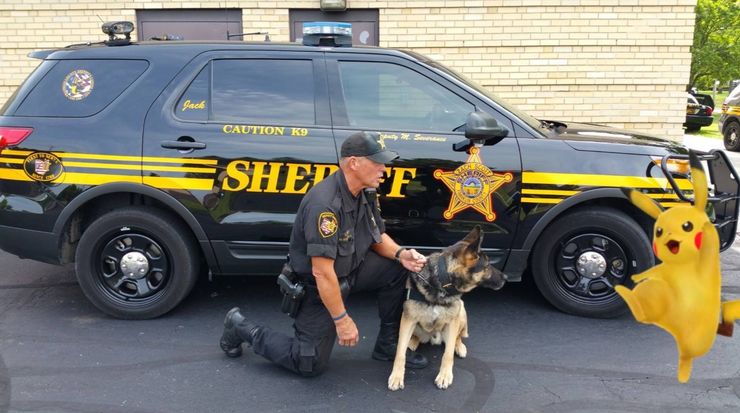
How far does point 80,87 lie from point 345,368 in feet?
8.10

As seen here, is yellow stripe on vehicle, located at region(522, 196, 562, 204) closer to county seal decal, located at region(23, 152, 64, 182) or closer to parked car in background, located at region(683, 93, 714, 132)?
county seal decal, located at region(23, 152, 64, 182)

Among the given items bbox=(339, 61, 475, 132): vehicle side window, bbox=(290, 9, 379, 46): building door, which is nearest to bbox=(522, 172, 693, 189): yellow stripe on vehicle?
bbox=(339, 61, 475, 132): vehicle side window

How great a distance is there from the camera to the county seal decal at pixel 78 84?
4.04m

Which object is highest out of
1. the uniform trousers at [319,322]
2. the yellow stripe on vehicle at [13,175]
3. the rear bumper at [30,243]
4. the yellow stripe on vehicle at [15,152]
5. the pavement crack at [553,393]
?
the yellow stripe on vehicle at [15,152]

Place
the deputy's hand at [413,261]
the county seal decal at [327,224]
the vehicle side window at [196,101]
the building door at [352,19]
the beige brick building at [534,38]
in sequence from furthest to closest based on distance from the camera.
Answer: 1. the building door at [352,19]
2. the beige brick building at [534,38]
3. the vehicle side window at [196,101]
4. the deputy's hand at [413,261]
5. the county seal decal at [327,224]

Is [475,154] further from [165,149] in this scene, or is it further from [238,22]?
[238,22]

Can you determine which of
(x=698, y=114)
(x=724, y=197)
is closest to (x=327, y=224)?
(x=724, y=197)

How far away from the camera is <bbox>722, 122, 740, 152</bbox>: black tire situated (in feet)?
47.1

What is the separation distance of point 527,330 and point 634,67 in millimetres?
5515

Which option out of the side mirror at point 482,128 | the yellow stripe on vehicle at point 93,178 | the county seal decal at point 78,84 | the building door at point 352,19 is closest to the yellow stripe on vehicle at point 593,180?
the side mirror at point 482,128

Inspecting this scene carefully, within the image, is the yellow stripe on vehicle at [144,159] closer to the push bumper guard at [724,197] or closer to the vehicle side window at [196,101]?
the vehicle side window at [196,101]

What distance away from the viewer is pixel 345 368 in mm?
3578

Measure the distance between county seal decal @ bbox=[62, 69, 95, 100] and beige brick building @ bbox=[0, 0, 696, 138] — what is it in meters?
4.42

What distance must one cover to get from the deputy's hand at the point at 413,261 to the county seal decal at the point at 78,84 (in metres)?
2.33
